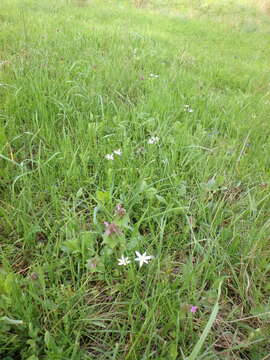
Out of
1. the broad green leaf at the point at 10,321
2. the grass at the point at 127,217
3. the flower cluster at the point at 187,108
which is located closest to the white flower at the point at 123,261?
the grass at the point at 127,217

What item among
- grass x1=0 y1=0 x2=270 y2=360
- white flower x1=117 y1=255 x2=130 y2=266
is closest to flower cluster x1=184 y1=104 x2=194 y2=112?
grass x1=0 y1=0 x2=270 y2=360

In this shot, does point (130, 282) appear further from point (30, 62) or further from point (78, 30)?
point (78, 30)

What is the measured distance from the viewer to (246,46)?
6.27 metres

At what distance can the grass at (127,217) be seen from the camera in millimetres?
955

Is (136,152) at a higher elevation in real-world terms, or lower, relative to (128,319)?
higher

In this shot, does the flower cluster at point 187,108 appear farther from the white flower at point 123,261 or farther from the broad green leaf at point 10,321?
the broad green leaf at point 10,321

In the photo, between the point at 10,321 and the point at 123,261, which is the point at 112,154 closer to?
the point at 123,261

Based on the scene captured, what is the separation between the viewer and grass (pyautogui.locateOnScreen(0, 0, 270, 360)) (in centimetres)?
95

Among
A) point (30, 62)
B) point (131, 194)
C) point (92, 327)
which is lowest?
point (92, 327)

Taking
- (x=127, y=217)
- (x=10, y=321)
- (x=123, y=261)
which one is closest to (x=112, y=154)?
(x=127, y=217)

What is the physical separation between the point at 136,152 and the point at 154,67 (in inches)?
83.2

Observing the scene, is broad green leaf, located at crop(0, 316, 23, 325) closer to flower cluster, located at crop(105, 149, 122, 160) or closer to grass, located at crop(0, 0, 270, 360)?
grass, located at crop(0, 0, 270, 360)

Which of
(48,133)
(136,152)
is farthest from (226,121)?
(48,133)

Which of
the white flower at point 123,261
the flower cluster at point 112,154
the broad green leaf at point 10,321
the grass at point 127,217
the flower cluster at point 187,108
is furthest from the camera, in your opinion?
the flower cluster at point 187,108
